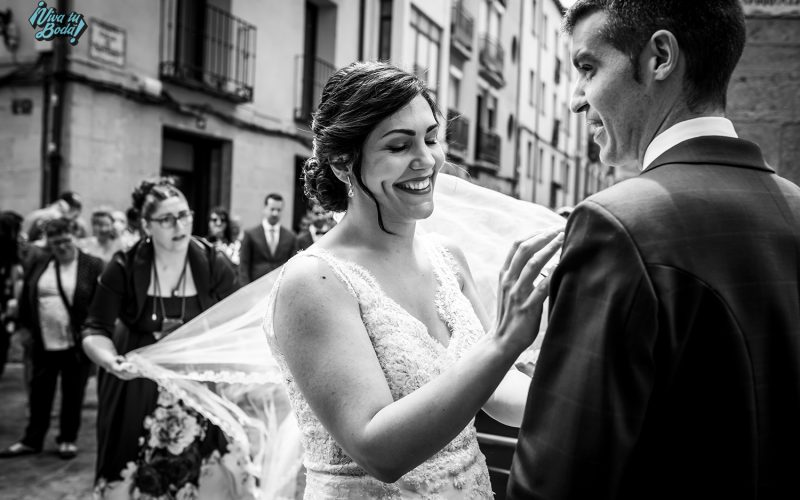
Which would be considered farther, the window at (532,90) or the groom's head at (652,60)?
the window at (532,90)

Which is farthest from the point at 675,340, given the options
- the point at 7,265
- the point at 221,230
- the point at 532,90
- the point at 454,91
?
the point at 532,90

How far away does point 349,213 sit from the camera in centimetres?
195

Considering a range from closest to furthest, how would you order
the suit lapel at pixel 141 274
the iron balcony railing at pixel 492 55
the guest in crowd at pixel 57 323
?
1. the suit lapel at pixel 141 274
2. the guest in crowd at pixel 57 323
3. the iron balcony railing at pixel 492 55

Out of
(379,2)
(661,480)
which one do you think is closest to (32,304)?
(661,480)

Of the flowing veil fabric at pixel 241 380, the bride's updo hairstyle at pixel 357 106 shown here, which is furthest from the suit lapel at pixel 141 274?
the bride's updo hairstyle at pixel 357 106

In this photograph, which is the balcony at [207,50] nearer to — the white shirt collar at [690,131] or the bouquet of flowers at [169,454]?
the bouquet of flowers at [169,454]

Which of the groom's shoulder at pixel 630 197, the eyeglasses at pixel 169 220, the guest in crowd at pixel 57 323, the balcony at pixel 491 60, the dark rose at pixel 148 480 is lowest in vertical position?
the dark rose at pixel 148 480

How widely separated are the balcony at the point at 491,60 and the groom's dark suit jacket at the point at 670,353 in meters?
21.9

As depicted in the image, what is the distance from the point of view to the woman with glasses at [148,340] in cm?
386

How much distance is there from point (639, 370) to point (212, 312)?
9.55 feet

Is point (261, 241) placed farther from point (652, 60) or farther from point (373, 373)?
point (652, 60)

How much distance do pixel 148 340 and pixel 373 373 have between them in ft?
8.98

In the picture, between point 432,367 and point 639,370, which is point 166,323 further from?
point 639,370

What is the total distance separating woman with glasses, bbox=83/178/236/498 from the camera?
152 inches
